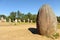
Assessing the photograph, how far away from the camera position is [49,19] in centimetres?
1319

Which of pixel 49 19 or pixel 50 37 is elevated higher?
pixel 49 19

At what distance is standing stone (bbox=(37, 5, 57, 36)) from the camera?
1309cm

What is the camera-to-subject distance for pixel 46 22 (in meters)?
13.2

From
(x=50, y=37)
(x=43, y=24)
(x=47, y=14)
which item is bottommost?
(x=50, y=37)

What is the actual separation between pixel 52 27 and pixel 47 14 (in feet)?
3.77

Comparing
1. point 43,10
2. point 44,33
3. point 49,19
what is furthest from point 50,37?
point 43,10

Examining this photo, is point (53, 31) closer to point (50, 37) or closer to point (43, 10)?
point (50, 37)

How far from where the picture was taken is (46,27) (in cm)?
1312

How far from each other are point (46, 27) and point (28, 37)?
171cm

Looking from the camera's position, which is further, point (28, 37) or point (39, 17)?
point (39, 17)

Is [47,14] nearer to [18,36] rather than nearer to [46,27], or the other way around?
[46,27]

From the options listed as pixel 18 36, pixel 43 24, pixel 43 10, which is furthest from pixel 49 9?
pixel 18 36

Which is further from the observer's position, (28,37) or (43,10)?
(43,10)

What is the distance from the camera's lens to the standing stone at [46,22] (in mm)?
13094
